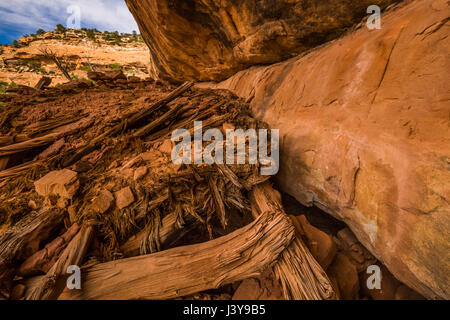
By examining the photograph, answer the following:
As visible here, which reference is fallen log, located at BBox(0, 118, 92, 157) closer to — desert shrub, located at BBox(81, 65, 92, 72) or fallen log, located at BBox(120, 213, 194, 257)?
fallen log, located at BBox(120, 213, 194, 257)

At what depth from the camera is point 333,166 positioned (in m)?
1.94

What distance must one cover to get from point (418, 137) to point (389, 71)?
2.67 ft

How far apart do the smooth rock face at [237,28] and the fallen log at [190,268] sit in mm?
3271

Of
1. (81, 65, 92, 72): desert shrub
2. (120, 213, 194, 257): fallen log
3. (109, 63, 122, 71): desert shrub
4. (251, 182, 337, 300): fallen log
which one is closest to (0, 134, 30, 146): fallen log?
(120, 213, 194, 257): fallen log

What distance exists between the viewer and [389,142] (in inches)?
59.7

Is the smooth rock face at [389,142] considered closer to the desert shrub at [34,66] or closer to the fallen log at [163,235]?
the fallen log at [163,235]

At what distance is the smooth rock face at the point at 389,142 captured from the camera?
4.20ft

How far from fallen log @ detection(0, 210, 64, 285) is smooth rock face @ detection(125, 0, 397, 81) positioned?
4.41m

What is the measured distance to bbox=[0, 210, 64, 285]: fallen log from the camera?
133 centimetres

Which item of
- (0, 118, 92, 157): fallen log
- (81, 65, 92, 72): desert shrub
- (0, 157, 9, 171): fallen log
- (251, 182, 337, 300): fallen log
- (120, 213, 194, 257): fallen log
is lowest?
(251, 182, 337, 300): fallen log

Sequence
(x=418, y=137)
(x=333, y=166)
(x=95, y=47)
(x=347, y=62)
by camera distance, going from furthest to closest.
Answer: (x=95, y=47) < (x=347, y=62) < (x=333, y=166) < (x=418, y=137)

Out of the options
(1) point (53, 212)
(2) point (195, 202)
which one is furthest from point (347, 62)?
(1) point (53, 212)

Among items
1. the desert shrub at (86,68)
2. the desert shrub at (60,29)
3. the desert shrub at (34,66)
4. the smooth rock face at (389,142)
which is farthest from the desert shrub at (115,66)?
the smooth rock face at (389,142)
